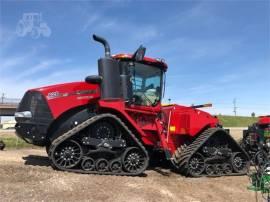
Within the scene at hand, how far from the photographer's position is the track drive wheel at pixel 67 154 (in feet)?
33.6

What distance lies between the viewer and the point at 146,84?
40.7 feet

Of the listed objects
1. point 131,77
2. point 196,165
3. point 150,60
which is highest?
point 150,60

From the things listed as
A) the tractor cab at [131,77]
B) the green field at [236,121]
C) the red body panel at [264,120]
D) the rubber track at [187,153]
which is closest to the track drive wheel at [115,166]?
the tractor cab at [131,77]

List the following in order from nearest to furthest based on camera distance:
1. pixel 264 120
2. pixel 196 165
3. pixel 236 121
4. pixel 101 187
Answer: pixel 101 187, pixel 196 165, pixel 264 120, pixel 236 121

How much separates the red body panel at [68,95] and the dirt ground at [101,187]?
151 cm

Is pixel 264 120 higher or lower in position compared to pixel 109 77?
lower

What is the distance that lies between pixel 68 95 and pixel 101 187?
2.80 metres

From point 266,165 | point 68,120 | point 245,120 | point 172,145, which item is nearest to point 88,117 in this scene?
point 68,120

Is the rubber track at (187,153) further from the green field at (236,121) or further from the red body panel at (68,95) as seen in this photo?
the green field at (236,121)

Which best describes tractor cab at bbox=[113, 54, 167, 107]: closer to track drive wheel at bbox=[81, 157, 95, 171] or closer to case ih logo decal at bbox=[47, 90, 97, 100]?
case ih logo decal at bbox=[47, 90, 97, 100]

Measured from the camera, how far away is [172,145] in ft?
42.7

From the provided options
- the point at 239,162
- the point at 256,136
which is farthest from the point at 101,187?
the point at 256,136

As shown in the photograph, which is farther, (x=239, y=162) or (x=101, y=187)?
(x=239, y=162)

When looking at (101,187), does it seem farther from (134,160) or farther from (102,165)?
(134,160)
